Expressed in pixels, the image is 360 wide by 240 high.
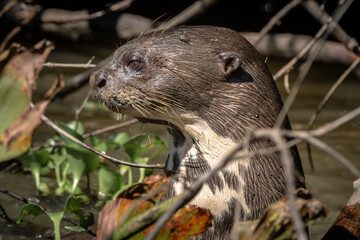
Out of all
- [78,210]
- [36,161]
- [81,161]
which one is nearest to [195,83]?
[78,210]

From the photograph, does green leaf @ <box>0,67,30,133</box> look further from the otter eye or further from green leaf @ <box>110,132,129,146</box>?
green leaf @ <box>110,132,129,146</box>

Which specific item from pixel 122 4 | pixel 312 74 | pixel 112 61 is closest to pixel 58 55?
pixel 312 74

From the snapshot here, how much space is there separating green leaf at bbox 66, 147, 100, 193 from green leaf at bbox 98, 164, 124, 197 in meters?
0.05

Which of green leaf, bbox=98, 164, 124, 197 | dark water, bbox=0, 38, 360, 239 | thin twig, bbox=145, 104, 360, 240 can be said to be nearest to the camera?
thin twig, bbox=145, 104, 360, 240

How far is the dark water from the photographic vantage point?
312cm

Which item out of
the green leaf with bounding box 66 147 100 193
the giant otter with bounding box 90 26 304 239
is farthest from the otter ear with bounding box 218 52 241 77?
the green leaf with bounding box 66 147 100 193

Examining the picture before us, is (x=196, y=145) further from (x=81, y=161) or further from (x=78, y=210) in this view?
(x=81, y=161)

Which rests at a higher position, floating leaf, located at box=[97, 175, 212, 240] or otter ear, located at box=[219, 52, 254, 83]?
otter ear, located at box=[219, 52, 254, 83]

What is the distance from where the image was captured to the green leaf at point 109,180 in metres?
3.22

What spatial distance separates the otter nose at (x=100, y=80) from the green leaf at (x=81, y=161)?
912 mm

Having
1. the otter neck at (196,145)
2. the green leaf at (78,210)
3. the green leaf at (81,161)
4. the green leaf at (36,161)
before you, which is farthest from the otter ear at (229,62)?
the green leaf at (36,161)

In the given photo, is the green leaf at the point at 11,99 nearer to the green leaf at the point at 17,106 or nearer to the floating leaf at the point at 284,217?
the green leaf at the point at 17,106

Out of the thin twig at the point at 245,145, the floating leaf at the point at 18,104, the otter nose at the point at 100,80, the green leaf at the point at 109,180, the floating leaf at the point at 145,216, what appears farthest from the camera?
the green leaf at the point at 109,180

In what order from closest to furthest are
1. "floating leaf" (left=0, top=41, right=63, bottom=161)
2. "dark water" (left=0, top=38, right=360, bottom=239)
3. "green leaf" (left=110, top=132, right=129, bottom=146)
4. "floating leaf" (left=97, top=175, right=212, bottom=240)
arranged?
"floating leaf" (left=0, top=41, right=63, bottom=161) < "floating leaf" (left=97, top=175, right=212, bottom=240) < "dark water" (left=0, top=38, right=360, bottom=239) < "green leaf" (left=110, top=132, right=129, bottom=146)
